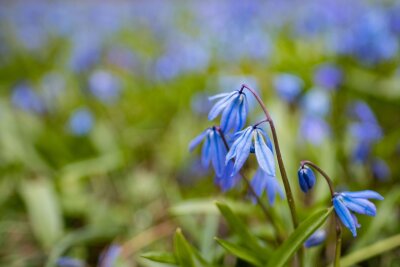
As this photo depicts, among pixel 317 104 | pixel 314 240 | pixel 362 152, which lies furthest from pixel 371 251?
pixel 317 104

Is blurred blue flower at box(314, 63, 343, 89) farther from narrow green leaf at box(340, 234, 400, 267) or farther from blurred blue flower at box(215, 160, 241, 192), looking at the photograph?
blurred blue flower at box(215, 160, 241, 192)

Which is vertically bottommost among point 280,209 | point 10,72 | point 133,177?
point 280,209

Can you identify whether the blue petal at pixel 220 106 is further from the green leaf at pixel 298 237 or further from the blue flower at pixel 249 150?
the green leaf at pixel 298 237

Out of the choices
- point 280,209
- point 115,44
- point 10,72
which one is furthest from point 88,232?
point 115,44

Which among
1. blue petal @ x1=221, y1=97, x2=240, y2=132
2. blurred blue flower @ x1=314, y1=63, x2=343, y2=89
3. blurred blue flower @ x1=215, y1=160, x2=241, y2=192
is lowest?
blurred blue flower @ x1=215, y1=160, x2=241, y2=192

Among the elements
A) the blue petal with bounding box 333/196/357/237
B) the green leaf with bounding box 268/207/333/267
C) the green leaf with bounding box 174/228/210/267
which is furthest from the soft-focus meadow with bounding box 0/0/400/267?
the blue petal with bounding box 333/196/357/237

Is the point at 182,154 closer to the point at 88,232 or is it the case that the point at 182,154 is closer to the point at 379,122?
the point at 88,232

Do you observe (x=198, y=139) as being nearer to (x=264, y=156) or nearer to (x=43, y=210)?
(x=264, y=156)

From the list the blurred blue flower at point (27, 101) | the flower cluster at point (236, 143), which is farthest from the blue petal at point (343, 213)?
the blurred blue flower at point (27, 101)
